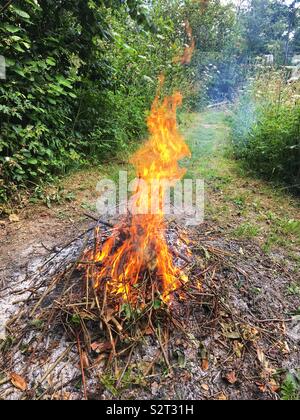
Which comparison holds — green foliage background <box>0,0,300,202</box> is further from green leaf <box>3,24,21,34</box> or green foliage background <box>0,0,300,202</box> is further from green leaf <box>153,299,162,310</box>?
green leaf <box>153,299,162,310</box>

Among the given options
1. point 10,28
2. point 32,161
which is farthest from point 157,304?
point 10,28

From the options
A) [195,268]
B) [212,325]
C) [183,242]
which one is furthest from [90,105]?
[212,325]

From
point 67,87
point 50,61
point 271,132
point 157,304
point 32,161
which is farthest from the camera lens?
point 271,132

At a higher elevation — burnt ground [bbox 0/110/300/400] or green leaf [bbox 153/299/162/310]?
green leaf [bbox 153/299/162/310]

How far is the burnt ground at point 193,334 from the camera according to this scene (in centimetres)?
158

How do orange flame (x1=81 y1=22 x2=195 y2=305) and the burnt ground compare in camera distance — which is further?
orange flame (x1=81 y1=22 x2=195 y2=305)

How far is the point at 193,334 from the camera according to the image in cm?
185

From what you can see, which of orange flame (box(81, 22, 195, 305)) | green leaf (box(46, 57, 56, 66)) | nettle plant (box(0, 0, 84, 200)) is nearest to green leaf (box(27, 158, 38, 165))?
nettle plant (box(0, 0, 84, 200))

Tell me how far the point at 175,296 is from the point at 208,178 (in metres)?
2.99

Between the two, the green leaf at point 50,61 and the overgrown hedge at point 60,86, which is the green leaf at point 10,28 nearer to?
the overgrown hedge at point 60,86

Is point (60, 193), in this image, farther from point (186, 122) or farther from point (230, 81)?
point (230, 81)

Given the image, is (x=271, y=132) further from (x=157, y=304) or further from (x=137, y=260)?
(x=157, y=304)

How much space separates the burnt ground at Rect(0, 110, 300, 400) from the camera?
1577mm

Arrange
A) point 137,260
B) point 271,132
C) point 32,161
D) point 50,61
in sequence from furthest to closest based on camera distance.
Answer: point 271,132 < point 32,161 < point 50,61 < point 137,260
